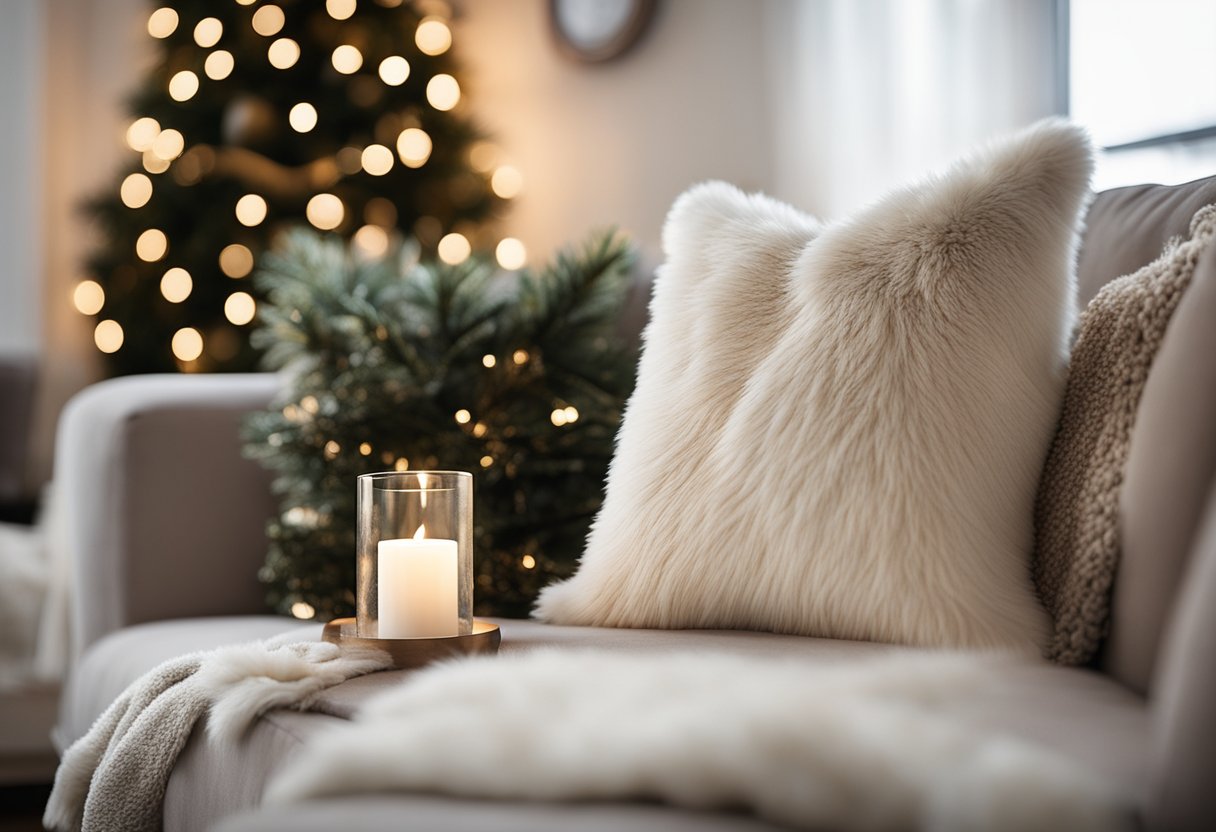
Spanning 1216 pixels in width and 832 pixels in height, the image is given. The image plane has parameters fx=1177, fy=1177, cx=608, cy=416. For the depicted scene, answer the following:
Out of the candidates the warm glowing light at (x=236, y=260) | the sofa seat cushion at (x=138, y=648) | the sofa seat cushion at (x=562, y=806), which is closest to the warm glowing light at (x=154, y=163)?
the warm glowing light at (x=236, y=260)

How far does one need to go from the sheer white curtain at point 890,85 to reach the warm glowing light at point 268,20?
1.11 metres

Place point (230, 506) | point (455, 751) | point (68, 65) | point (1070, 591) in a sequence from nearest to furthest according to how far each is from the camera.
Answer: point (455, 751) → point (1070, 591) → point (230, 506) → point (68, 65)

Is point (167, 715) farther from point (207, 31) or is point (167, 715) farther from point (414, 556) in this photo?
point (207, 31)

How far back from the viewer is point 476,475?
1.32m

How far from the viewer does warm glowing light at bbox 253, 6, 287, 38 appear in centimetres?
263

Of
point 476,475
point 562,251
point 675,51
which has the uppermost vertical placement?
point 675,51

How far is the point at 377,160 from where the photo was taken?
8.60 feet

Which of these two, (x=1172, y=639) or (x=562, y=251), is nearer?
Result: (x=1172, y=639)

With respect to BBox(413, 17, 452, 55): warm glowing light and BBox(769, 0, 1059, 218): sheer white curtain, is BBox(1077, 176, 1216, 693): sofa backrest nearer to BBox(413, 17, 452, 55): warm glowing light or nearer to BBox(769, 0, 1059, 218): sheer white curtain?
BBox(769, 0, 1059, 218): sheer white curtain

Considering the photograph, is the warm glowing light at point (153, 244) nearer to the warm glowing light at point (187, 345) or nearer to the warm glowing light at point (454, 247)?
the warm glowing light at point (187, 345)

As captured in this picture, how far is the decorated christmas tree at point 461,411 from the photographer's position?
1.32 metres

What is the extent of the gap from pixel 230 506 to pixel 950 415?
923 mm

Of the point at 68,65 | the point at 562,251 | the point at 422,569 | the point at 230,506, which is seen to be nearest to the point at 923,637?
the point at 422,569

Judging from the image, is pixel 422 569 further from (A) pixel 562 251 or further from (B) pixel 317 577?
(A) pixel 562 251
